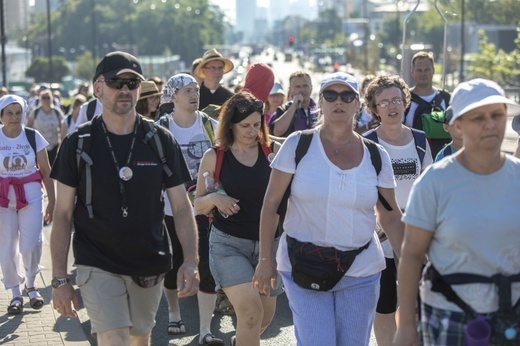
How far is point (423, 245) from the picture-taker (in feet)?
13.7

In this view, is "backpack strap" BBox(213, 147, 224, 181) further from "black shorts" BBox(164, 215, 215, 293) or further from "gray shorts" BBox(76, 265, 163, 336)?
"gray shorts" BBox(76, 265, 163, 336)

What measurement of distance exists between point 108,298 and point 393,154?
2.29 m

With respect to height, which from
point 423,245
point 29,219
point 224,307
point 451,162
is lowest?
point 224,307

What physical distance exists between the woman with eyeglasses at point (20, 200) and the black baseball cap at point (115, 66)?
154 inches

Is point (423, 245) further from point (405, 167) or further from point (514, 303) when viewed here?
point (405, 167)

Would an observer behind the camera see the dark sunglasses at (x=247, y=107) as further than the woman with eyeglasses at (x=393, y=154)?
Yes

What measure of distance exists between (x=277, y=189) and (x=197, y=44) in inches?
5379

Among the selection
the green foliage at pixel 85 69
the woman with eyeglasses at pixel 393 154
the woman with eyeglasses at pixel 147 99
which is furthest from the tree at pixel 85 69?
the woman with eyeglasses at pixel 393 154

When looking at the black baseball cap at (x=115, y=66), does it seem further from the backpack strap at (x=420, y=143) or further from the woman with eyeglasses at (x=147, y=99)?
the woman with eyeglasses at (x=147, y=99)

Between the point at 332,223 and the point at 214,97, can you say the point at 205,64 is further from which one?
the point at 332,223

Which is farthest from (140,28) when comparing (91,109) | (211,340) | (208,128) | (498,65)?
(211,340)

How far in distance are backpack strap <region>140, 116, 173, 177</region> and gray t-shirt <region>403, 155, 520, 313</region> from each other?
5.42 ft

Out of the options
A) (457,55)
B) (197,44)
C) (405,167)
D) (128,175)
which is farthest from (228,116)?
(197,44)

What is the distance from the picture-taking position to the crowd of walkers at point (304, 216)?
4066 mm
